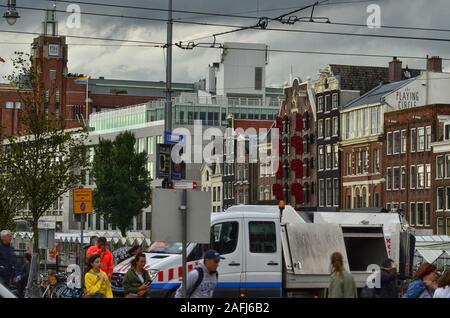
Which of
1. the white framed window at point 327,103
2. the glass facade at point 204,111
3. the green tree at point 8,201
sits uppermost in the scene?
the glass facade at point 204,111

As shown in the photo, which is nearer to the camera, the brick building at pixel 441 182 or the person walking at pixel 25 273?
the person walking at pixel 25 273

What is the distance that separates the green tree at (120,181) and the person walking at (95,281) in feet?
346

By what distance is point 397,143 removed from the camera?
99.2m

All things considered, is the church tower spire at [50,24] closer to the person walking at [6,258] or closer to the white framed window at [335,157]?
the white framed window at [335,157]

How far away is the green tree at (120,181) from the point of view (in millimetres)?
126500

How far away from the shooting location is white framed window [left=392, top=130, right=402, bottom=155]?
98.7 metres

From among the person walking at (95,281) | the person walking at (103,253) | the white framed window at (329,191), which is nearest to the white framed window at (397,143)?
the white framed window at (329,191)

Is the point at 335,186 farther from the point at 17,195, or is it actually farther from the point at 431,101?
the point at 17,195

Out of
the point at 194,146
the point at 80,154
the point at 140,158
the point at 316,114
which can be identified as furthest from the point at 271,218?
the point at 194,146

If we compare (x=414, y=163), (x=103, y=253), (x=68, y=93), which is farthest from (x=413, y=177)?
(x=68, y=93)

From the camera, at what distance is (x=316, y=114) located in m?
112

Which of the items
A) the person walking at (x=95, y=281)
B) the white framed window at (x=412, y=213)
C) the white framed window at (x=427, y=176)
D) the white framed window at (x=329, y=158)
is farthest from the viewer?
the white framed window at (x=329, y=158)

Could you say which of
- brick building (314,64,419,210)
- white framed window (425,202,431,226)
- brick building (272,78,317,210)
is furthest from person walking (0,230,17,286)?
brick building (272,78,317,210)

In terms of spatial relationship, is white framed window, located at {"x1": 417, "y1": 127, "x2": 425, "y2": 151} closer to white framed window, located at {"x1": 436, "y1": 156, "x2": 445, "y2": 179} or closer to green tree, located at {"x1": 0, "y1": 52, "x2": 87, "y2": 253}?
white framed window, located at {"x1": 436, "y1": 156, "x2": 445, "y2": 179}
